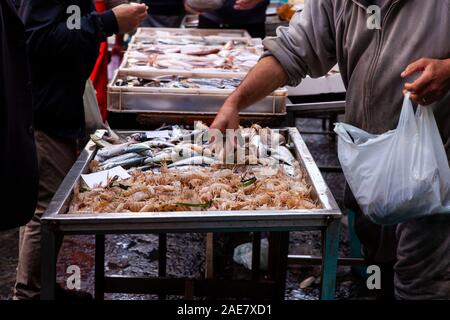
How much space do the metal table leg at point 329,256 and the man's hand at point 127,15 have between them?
2.25 m

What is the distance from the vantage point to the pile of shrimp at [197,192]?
8.75 feet

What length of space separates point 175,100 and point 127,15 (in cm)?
60

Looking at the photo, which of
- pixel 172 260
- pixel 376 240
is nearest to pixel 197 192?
pixel 376 240

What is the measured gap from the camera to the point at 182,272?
4.91m

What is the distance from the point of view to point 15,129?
103 inches

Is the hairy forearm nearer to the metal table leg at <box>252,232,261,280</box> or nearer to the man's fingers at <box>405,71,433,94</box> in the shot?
the man's fingers at <box>405,71,433,94</box>

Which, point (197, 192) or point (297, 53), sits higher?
point (297, 53)

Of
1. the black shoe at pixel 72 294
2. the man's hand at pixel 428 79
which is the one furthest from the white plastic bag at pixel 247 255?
the man's hand at pixel 428 79

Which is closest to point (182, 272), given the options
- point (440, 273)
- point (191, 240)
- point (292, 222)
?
point (191, 240)

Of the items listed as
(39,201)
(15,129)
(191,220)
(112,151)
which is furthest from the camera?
(39,201)

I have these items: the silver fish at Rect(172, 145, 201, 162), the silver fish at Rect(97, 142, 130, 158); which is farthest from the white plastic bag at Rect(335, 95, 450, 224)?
the silver fish at Rect(97, 142, 130, 158)

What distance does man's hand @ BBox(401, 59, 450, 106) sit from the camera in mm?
2750

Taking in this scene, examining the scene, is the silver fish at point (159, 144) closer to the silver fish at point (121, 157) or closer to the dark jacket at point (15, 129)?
the silver fish at point (121, 157)

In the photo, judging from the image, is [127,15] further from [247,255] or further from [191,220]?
[191,220]
